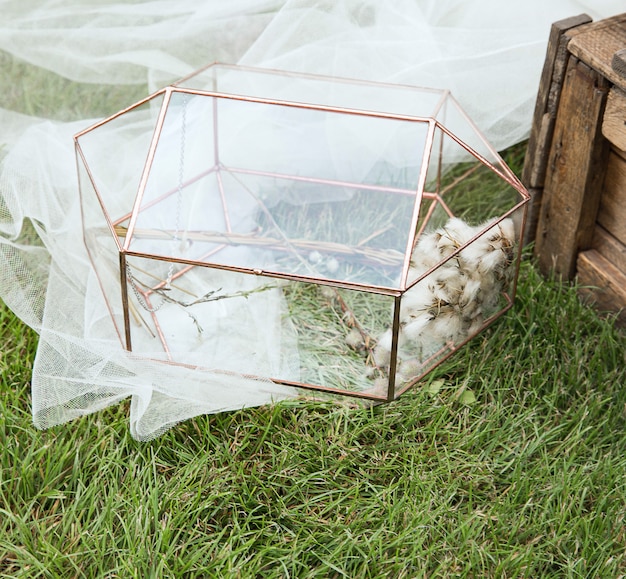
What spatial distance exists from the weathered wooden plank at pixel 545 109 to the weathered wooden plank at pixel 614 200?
0.13 meters

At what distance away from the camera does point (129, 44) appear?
1.91 meters

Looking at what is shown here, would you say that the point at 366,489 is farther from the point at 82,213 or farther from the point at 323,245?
the point at 82,213

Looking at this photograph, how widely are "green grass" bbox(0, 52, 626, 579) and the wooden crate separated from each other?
174 millimetres

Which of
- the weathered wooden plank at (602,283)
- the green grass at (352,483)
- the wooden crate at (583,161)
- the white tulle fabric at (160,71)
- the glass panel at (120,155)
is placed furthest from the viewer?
the glass panel at (120,155)

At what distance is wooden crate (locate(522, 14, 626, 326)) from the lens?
1.51m

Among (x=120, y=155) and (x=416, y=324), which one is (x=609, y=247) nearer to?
(x=416, y=324)

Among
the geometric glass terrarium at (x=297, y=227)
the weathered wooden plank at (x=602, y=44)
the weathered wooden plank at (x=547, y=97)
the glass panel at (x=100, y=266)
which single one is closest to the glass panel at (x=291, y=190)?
the geometric glass terrarium at (x=297, y=227)

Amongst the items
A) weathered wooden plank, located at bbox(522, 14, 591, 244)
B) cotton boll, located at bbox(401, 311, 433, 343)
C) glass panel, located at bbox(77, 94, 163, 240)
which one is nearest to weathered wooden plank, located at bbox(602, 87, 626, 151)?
weathered wooden plank, located at bbox(522, 14, 591, 244)

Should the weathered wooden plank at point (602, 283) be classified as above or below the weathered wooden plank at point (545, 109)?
below

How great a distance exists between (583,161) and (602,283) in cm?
22

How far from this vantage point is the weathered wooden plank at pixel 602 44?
1.46 m

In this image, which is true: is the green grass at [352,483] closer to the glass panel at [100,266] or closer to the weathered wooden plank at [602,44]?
the glass panel at [100,266]

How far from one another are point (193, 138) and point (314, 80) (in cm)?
24

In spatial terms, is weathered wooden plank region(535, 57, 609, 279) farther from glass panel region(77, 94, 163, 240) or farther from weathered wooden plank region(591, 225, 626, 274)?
glass panel region(77, 94, 163, 240)
